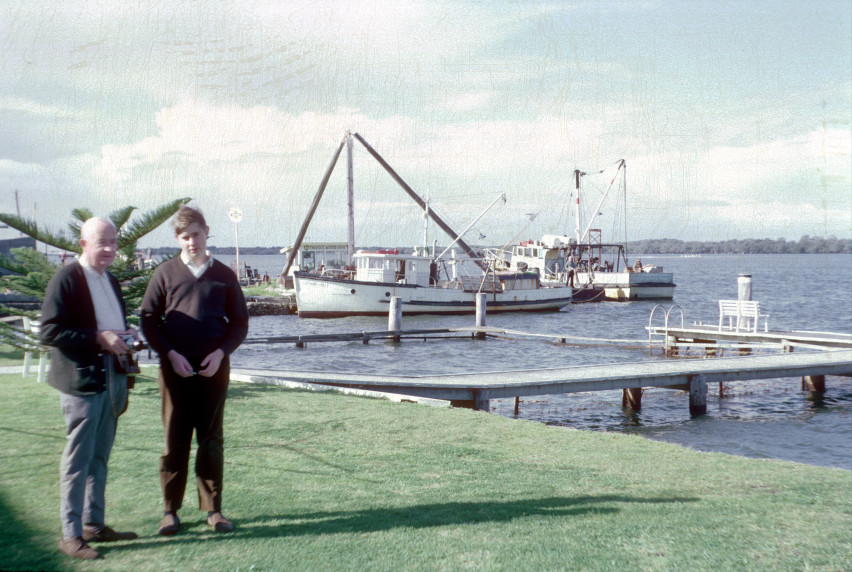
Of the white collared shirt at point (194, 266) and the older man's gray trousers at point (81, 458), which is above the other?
the white collared shirt at point (194, 266)

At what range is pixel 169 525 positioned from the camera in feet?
12.9

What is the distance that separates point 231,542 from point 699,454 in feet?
17.5

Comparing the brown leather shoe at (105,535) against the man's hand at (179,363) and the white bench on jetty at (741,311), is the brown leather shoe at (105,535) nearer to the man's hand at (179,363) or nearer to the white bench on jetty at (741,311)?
the man's hand at (179,363)

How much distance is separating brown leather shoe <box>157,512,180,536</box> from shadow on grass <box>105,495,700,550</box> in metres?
0.05

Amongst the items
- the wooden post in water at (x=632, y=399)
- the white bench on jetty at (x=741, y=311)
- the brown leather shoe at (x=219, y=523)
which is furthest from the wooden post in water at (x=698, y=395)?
the brown leather shoe at (x=219, y=523)

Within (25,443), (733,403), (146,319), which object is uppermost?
(146,319)

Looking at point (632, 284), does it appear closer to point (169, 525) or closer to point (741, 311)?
point (741, 311)

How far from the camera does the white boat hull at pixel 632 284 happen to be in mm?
59562

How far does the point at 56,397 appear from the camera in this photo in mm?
8094

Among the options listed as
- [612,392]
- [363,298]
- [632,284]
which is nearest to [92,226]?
[612,392]

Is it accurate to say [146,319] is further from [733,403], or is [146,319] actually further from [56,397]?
[733,403]

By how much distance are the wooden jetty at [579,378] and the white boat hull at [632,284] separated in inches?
1698

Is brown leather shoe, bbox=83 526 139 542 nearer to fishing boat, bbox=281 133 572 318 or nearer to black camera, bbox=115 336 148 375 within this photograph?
black camera, bbox=115 336 148 375

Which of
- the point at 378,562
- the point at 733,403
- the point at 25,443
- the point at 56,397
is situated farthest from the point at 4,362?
the point at 733,403
